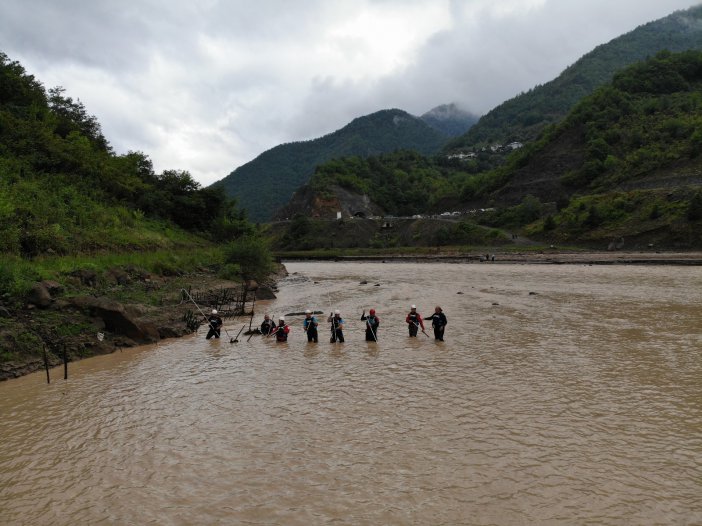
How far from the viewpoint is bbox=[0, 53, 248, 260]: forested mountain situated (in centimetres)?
2619

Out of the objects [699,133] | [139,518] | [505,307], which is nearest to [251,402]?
[139,518]

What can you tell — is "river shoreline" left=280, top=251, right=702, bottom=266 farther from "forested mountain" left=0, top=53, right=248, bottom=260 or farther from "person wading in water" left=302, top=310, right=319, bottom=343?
"person wading in water" left=302, top=310, right=319, bottom=343

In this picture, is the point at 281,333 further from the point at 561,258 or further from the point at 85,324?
the point at 561,258

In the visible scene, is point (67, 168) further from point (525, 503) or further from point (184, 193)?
point (525, 503)

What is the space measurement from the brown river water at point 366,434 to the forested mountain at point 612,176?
2461 inches

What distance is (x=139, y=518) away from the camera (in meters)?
7.05

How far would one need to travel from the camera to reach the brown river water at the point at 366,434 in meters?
7.32

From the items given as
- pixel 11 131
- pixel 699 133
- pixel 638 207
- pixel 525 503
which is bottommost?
pixel 525 503

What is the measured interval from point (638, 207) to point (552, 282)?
145 ft

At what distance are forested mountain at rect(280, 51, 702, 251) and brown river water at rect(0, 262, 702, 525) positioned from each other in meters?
62.5

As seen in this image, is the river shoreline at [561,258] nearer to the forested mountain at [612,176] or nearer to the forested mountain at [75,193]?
the forested mountain at [612,176]

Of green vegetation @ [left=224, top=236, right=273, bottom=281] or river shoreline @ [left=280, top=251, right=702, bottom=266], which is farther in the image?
river shoreline @ [left=280, top=251, right=702, bottom=266]

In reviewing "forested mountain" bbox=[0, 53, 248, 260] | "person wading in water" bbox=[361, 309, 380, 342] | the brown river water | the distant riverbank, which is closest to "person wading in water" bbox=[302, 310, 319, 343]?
the brown river water

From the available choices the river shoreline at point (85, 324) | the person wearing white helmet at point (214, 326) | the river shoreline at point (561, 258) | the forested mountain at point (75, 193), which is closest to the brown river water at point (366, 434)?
the person wearing white helmet at point (214, 326)
